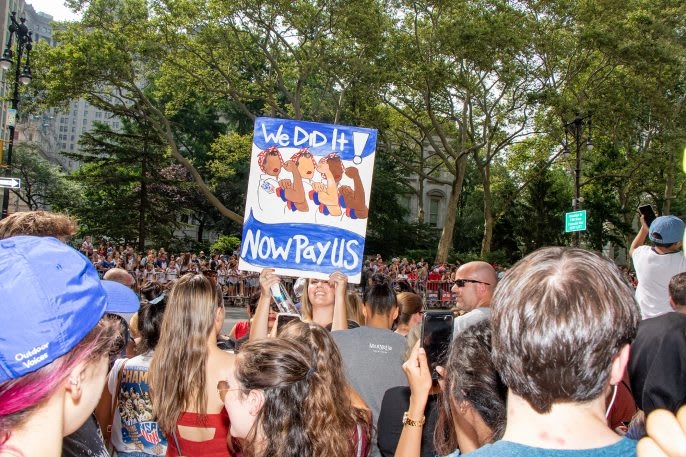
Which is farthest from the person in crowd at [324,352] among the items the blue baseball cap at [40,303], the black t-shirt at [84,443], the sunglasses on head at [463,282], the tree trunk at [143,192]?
the tree trunk at [143,192]

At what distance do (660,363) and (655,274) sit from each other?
211 cm

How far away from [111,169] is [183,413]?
3490cm

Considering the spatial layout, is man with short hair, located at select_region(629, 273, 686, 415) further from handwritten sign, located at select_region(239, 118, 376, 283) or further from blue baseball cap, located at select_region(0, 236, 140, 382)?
blue baseball cap, located at select_region(0, 236, 140, 382)

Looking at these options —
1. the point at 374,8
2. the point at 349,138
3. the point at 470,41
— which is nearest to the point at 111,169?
the point at 374,8

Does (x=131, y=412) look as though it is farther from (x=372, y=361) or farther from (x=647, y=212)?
(x=647, y=212)

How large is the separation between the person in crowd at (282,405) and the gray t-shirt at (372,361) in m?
1.27

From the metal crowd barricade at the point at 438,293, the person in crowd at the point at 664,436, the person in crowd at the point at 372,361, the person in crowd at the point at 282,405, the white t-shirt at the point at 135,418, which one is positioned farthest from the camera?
the metal crowd barricade at the point at 438,293

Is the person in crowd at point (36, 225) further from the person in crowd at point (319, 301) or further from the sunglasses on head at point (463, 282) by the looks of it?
the sunglasses on head at point (463, 282)

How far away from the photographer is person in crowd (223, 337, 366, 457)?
7.68 ft

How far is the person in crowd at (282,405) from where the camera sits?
2.34m

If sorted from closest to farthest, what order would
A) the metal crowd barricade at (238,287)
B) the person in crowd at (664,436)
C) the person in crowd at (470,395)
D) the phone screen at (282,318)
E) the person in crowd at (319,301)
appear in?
the person in crowd at (664,436), the person in crowd at (470,395), the person in crowd at (319,301), the phone screen at (282,318), the metal crowd barricade at (238,287)

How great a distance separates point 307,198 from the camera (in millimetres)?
5441

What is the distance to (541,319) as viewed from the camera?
1395mm

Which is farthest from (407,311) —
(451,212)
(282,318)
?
(451,212)
